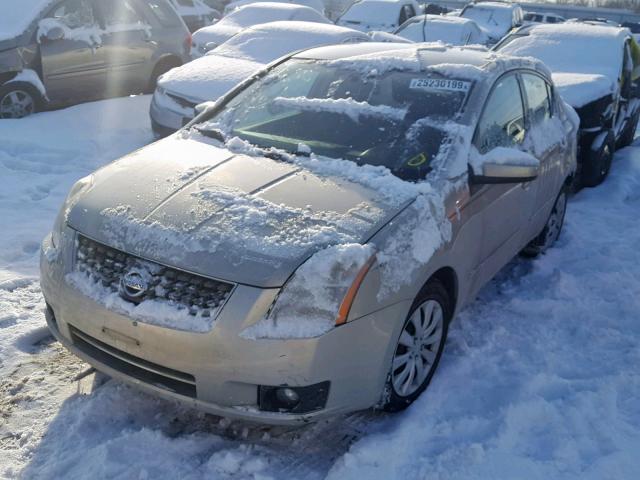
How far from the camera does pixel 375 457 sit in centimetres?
290

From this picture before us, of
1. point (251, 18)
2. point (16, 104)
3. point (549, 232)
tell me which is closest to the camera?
point (549, 232)

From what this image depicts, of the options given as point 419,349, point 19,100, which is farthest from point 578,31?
point 19,100

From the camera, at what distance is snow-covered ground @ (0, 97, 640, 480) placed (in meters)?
2.85

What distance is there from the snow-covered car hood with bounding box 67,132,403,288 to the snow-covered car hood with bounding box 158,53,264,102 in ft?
12.2

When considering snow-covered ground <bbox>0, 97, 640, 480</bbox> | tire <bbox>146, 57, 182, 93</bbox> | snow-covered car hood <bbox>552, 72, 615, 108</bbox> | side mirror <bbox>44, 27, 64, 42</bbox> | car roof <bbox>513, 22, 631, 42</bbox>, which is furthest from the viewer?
tire <bbox>146, 57, 182, 93</bbox>

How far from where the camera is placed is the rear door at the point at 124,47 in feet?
28.6

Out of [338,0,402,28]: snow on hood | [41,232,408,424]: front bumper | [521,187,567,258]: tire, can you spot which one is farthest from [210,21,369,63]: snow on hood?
[338,0,402,28]: snow on hood

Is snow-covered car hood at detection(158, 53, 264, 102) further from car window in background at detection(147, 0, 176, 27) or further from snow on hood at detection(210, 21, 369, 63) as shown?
car window in background at detection(147, 0, 176, 27)

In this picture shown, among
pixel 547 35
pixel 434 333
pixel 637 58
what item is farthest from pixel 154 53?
pixel 434 333

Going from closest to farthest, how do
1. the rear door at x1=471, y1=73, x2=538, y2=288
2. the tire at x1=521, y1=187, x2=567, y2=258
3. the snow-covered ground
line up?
the snow-covered ground, the rear door at x1=471, y1=73, x2=538, y2=288, the tire at x1=521, y1=187, x2=567, y2=258

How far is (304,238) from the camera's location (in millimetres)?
2824

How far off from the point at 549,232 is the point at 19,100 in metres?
6.18

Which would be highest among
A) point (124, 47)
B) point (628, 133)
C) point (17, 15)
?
point (17, 15)

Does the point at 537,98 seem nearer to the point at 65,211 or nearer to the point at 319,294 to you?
the point at 319,294
